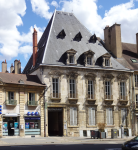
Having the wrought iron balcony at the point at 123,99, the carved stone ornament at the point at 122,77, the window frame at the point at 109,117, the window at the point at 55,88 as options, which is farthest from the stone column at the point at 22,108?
the carved stone ornament at the point at 122,77

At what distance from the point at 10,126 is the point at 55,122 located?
21.8 feet

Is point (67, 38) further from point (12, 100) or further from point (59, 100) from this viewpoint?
point (12, 100)

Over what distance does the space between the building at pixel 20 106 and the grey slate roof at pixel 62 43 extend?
12.1 feet

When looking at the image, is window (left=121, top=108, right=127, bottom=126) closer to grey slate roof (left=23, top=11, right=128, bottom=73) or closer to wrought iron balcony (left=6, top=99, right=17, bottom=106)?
grey slate roof (left=23, top=11, right=128, bottom=73)

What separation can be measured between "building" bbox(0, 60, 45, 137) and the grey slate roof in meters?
3.68

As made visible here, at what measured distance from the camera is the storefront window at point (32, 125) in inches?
1201

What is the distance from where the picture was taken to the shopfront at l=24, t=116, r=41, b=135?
3050 centimetres

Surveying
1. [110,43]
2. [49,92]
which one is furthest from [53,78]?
[110,43]

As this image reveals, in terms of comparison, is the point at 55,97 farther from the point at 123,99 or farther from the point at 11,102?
the point at 123,99

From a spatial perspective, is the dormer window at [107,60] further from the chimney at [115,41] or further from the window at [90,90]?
the chimney at [115,41]

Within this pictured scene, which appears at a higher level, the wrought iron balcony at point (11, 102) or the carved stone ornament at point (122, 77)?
the carved stone ornament at point (122, 77)

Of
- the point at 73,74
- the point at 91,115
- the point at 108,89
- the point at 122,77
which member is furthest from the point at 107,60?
the point at 91,115

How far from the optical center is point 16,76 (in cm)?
3198

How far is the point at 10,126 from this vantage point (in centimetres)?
2977
